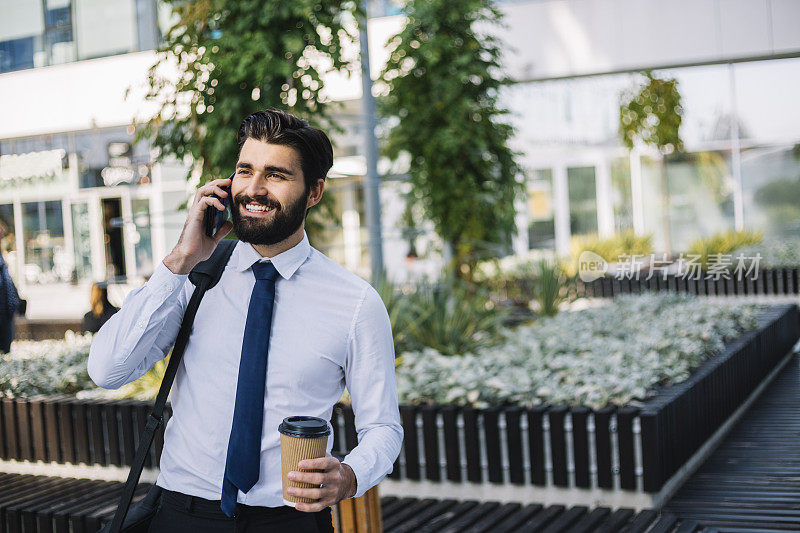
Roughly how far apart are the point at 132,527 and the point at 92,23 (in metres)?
8.37

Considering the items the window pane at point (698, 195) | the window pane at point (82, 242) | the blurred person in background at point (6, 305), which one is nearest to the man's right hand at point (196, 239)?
the blurred person in background at point (6, 305)

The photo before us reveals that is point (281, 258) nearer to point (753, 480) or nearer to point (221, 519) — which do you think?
point (221, 519)

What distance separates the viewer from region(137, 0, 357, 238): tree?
221 inches

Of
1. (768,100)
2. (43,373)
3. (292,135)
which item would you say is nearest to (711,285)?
(768,100)

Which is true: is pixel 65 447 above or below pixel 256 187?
below

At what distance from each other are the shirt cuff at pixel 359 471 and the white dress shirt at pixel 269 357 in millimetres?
22

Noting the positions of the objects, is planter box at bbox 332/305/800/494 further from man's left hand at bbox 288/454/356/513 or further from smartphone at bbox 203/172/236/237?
man's left hand at bbox 288/454/356/513

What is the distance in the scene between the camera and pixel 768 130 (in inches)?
627

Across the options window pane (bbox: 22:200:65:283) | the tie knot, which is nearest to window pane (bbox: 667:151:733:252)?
window pane (bbox: 22:200:65:283)

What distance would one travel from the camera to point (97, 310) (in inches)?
288

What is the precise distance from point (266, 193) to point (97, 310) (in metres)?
5.97

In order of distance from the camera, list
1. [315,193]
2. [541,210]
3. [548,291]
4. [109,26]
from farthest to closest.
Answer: [541,210] → [109,26] → [548,291] → [315,193]

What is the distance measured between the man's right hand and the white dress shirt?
3cm

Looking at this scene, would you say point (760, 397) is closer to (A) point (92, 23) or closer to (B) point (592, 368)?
(B) point (592, 368)
